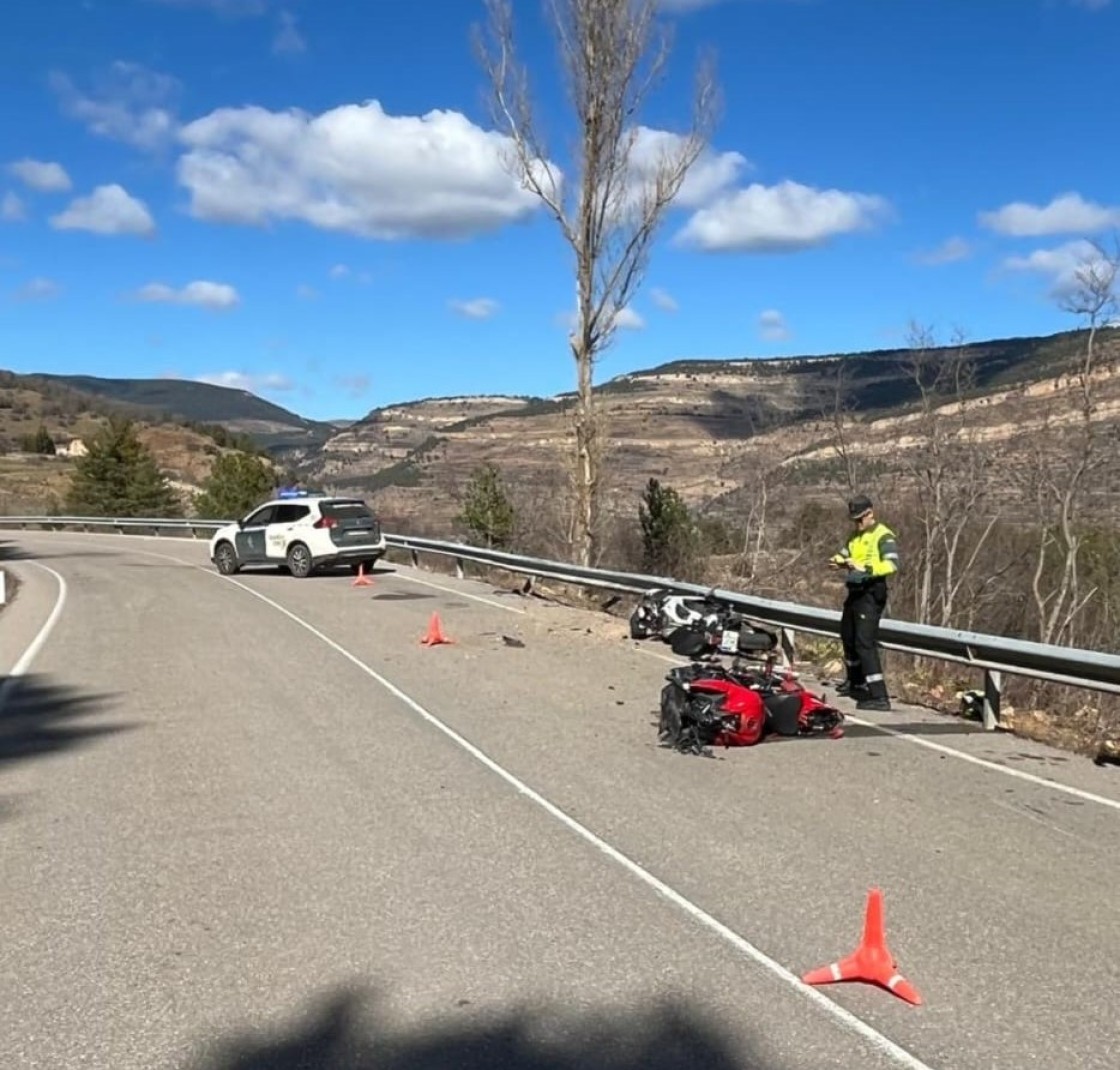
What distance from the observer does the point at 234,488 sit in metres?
62.0

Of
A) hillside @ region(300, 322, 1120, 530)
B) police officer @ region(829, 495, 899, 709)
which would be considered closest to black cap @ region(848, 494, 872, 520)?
police officer @ region(829, 495, 899, 709)

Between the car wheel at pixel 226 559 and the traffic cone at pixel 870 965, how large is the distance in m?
24.3

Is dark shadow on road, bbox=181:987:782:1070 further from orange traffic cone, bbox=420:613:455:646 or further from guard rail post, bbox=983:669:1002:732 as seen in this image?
orange traffic cone, bbox=420:613:455:646

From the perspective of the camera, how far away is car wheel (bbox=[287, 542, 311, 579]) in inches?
1035

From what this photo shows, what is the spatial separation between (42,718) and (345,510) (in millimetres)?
16623

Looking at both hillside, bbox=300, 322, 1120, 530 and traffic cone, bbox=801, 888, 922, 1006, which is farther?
hillside, bbox=300, 322, 1120, 530

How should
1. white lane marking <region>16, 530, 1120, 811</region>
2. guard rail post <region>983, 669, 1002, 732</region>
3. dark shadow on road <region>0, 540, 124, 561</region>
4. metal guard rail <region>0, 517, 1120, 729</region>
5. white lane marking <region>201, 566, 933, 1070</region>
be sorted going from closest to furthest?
white lane marking <region>201, 566, 933, 1070</region> < white lane marking <region>16, 530, 1120, 811</region> < metal guard rail <region>0, 517, 1120, 729</region> < guard rail post <region>983, 669, 1002, 732</region> < dark shadow on road <region>0, 540, 124, 561</region>

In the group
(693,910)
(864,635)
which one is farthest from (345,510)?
(693,910)

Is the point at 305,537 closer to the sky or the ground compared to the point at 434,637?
closer to the sky

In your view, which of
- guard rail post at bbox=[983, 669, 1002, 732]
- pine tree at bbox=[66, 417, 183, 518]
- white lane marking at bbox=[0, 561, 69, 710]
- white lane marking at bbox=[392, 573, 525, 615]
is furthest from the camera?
pine tree at bbox=[66, 417, 183, 518]

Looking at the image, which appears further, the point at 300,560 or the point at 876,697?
the point at 300,560

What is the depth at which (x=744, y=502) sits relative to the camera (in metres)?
33.9

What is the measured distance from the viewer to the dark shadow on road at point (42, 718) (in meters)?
8.88

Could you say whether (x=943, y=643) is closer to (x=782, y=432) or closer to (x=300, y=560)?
(x=300, y=560)
